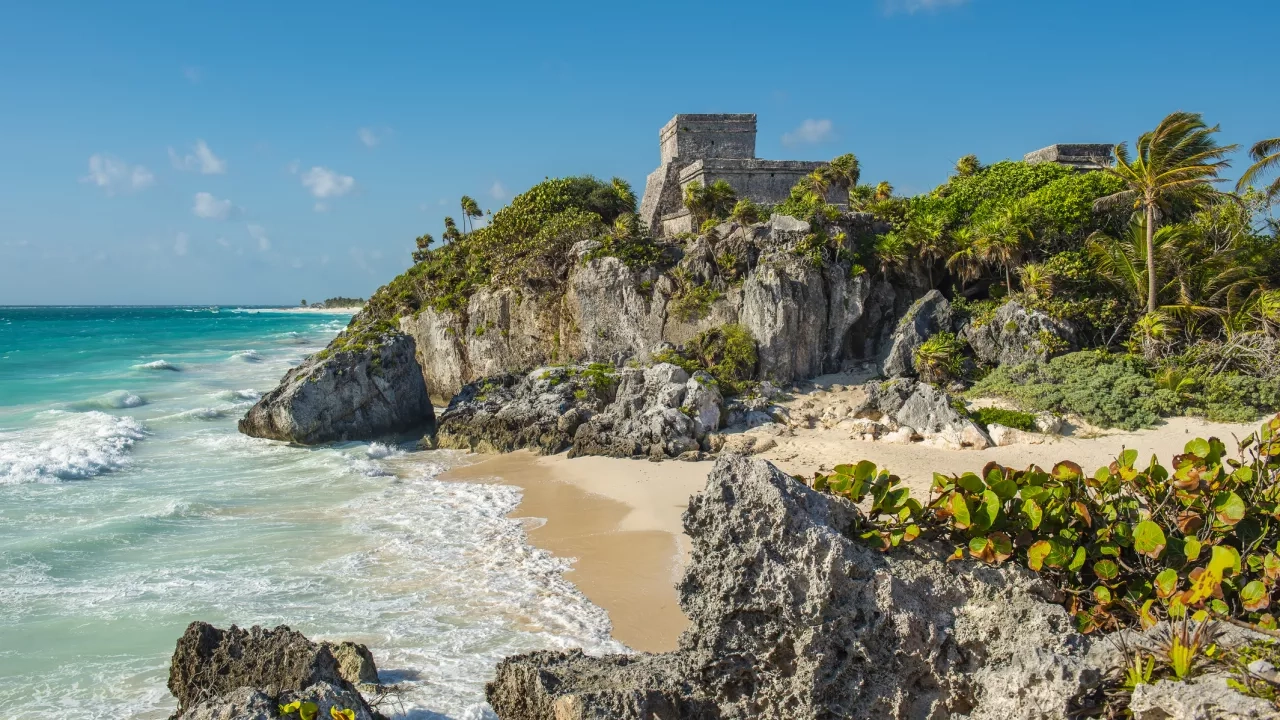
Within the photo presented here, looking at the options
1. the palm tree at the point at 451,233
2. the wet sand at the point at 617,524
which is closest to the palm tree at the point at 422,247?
the palm tree at the point at 451,233

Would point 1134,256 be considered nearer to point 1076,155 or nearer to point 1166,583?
point 1076,155

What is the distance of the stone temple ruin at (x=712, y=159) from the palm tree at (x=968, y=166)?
4.02m

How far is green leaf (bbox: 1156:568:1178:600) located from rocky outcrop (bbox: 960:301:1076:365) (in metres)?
15.2

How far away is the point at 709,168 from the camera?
27609 millimetres

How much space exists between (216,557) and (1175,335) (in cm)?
1962

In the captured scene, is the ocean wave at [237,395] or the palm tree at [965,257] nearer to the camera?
the palm tree at [965,257]

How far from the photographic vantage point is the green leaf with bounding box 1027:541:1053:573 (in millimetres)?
4156

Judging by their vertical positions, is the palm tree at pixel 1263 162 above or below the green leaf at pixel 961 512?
above

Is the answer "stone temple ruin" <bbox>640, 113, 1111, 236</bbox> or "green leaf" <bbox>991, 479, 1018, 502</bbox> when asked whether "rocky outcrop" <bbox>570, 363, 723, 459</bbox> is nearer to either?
"stone temple ruin" <bbox>640, 113, 1111, 236</bbox>

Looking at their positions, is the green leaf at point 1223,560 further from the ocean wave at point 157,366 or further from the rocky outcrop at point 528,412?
the ocean wave at point 157,366

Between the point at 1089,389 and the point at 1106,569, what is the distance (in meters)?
13.5

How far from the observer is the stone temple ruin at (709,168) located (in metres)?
27.9

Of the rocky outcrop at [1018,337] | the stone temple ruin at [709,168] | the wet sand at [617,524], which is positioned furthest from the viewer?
the stone temple ruin at [709,168]

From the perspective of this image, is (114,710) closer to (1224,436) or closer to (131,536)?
(131,536)
